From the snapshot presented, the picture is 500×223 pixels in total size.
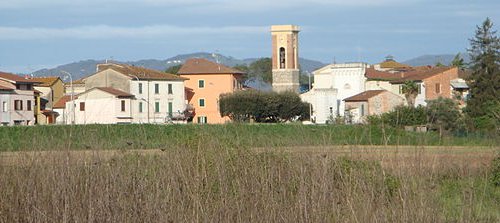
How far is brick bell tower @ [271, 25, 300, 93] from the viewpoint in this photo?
10419 centimetres

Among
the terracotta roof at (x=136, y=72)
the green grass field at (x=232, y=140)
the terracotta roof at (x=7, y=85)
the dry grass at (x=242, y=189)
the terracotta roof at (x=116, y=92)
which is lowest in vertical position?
the dry grass at (x=242, y=189)

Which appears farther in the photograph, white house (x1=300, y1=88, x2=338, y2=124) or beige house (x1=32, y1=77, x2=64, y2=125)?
white house (x1=300, y1=88, x2=338, y2=124)

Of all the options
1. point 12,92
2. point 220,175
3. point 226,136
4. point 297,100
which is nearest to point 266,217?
point 220,175

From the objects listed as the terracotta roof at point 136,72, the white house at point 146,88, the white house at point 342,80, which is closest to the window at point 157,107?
the white house at point 146,88

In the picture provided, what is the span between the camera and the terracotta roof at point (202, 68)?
98.2 meters

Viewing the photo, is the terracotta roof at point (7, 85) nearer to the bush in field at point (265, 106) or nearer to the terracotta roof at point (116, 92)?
the terracotta roof at point (116, 92)

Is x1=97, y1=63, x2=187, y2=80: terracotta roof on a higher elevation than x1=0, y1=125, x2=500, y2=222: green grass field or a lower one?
higher

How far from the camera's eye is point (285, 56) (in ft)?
352

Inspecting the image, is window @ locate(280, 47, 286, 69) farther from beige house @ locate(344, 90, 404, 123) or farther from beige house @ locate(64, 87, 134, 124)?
beige house @ locate(64, 87, 134, 124)

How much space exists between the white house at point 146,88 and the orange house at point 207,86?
6167 mm

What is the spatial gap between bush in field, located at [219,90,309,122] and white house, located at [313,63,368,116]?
3475mm

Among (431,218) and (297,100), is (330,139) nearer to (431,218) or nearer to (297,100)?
(431,218)

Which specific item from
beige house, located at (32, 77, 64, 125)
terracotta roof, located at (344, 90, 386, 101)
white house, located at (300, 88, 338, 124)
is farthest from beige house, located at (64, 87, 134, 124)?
terracotta roof, located at (344, 90, 386, 101)

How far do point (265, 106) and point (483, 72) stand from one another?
67.2ft
